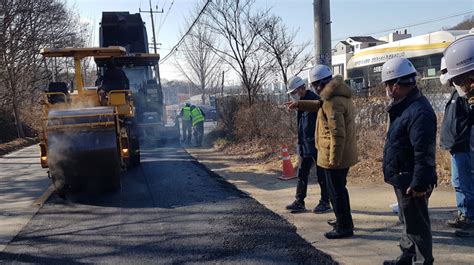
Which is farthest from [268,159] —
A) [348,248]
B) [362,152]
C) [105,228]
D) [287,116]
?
[348,248]

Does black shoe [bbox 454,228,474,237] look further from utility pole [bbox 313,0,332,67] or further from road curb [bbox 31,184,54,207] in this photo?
road curb [bbox 31,184,54,207]

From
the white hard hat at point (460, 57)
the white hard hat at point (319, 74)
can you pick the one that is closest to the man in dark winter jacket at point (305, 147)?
the white hard hat at point (319, 74)

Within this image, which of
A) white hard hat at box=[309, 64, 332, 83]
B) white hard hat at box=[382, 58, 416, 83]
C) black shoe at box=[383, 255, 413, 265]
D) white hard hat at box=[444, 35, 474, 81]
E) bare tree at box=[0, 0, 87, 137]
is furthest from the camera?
bare tree at box=[0, 0, 87, 137]

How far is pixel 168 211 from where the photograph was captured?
6.95 metres

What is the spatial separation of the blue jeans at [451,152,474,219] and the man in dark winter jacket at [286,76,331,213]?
172 cm

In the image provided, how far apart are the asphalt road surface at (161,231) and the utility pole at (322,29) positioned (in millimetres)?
3172

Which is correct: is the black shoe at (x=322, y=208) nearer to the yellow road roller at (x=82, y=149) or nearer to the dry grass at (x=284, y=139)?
the dry grass at (x=284, y=139)

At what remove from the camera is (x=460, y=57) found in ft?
12.4

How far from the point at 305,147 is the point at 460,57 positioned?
2.91 m

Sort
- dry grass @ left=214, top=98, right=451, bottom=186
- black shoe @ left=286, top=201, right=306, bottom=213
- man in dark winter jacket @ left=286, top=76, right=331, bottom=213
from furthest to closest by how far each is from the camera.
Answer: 1. dry grass @ left=214, top=98, right=451, bottom=186
2. black shoe @ left=286, top=201, right=306, bottom=213
3. man in dark winter jacket @ left=286, top=76, right=331, bottom=213

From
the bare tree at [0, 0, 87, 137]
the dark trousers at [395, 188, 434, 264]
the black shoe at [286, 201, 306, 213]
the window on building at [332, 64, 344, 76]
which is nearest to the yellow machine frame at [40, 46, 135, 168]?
the black shoe at [286, 201, 306, 213]

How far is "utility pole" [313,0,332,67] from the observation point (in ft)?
28.7

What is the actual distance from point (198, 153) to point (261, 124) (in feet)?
7.74

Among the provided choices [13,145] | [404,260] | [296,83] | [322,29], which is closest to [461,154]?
[404,260]
